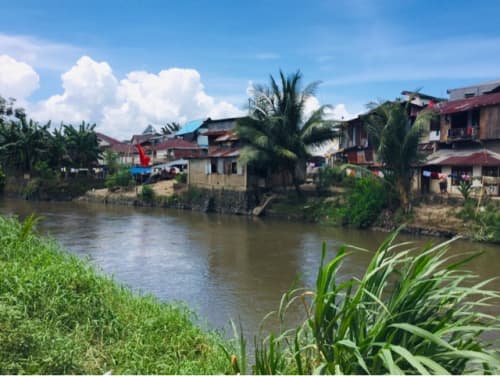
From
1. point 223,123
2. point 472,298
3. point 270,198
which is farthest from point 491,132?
point 223,123

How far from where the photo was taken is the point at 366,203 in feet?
65.5

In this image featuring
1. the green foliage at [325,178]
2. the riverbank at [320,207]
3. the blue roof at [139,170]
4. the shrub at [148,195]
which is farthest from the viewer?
the blue roof at [139,170]

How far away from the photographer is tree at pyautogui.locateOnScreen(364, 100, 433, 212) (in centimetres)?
1803

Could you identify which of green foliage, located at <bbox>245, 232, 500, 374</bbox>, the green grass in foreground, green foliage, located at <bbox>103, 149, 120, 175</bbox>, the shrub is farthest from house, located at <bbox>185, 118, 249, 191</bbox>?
green foliage, located at <bbox>245, 232, 500, 374</bbox>

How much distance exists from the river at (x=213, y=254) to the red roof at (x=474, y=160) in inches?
165

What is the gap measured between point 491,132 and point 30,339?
20540 millimetres

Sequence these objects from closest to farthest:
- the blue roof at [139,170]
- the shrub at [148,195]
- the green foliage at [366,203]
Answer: the green foliage at [366,203], the shrub at [148,195], the blue roof at [139,170]

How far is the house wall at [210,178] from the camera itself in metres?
26.1

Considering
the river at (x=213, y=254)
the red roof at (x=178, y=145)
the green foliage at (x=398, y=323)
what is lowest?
the river at (x=213, y=254)

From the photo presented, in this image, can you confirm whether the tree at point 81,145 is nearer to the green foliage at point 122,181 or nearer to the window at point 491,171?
the green foliage at point 122,181

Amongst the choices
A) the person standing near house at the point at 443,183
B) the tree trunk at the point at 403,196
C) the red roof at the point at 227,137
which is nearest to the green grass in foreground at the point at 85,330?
the tree trunk at the point at 403,196

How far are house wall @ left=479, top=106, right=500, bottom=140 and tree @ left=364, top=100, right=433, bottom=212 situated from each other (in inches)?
138

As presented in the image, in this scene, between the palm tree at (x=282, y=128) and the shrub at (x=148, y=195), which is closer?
the palm tree at (x=282, y=128)

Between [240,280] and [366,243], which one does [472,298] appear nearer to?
[240,280]
